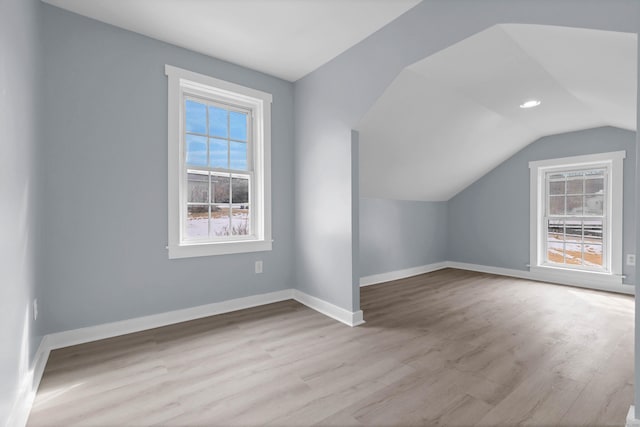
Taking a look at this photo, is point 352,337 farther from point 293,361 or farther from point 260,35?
point 260,35

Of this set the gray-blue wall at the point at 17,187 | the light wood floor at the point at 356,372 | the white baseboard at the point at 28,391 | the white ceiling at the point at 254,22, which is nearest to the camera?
the gray-blue wall at the point at 17,187

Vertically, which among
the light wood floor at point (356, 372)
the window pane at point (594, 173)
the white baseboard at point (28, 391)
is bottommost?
the light wood floor at point (356, 372)

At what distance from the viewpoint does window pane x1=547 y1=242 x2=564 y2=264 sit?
177 inches

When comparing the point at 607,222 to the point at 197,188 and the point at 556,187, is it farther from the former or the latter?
the point at 197,188

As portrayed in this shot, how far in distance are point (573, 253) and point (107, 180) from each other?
591 cm

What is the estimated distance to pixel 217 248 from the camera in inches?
117

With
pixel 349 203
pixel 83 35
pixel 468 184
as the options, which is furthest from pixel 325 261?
pixel 468 184

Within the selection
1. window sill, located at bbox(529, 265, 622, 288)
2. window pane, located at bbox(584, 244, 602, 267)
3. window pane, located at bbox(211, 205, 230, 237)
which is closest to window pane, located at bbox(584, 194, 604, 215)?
window pane, located at bbox(584, 244, 602, 267)

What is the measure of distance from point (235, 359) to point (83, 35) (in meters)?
2.76

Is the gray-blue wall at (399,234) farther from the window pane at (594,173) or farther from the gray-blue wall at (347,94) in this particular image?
the window pane at (594,173)

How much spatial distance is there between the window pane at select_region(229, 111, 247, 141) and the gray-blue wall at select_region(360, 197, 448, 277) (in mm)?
1875

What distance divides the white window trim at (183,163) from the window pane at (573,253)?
4.42 metres

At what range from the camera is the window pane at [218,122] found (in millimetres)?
3084

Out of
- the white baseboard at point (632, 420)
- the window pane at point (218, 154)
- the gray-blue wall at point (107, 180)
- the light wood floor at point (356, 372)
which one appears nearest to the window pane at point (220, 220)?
the gray-blue wall at point (107, 180)
